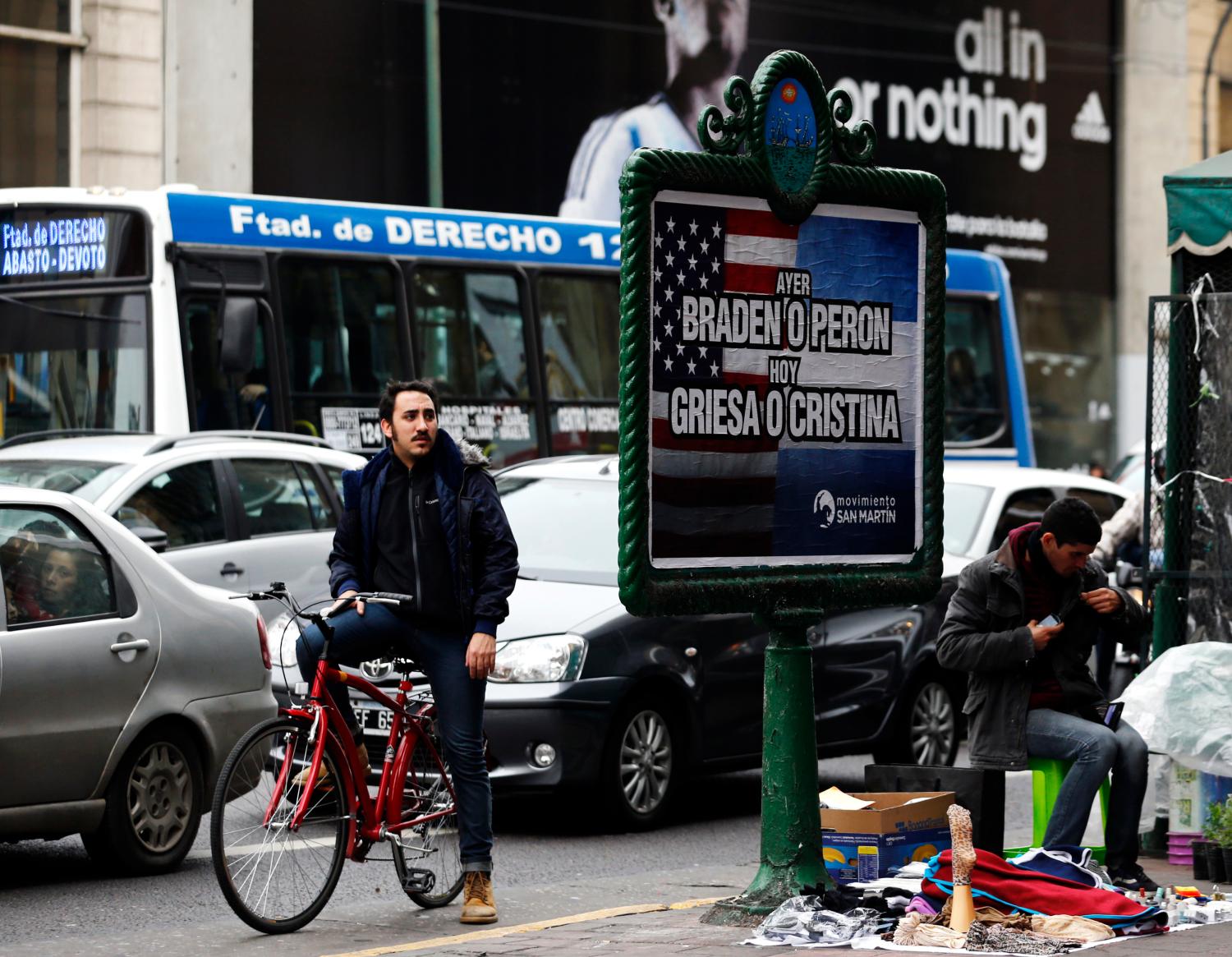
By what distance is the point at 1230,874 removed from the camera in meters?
8.07

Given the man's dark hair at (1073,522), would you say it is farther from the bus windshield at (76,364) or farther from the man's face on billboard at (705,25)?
the man's face on billboard at (705,25)

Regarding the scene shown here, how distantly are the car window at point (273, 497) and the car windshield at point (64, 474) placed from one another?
86 centimetres

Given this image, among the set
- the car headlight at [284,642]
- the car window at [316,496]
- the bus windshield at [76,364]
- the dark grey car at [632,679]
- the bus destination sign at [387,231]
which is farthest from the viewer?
the bus destination sign at [387,231]

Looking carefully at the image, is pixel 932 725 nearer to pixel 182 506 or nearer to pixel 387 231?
pixel 182 506

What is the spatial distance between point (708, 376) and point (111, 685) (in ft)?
9.32

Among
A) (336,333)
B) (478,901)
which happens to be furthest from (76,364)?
(478,901)

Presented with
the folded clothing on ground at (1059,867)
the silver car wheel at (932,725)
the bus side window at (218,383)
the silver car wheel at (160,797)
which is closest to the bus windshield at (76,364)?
the bus side window at (218,383)

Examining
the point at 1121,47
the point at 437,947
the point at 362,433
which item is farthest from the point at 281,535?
the point at 1121,47

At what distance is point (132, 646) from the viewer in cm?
843

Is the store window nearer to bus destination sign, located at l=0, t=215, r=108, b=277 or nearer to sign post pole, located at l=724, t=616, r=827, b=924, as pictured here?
bus destination sign, located at l=0, t=215, r=108, b=277

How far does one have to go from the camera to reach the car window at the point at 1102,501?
1402 cm

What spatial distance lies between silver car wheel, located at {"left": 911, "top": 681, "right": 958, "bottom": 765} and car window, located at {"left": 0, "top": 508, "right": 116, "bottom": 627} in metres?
4.65

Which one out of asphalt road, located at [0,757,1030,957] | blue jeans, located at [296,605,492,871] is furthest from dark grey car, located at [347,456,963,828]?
blue jeans, located at [296,605,492,871]

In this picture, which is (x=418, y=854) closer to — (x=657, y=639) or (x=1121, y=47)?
(x=657, y=639)
